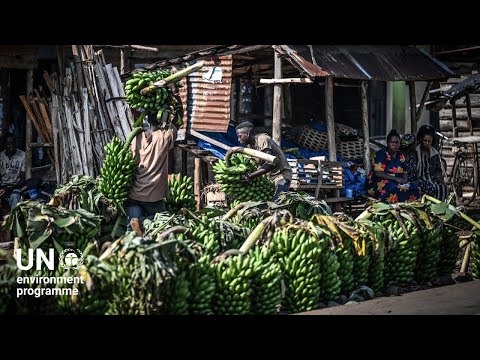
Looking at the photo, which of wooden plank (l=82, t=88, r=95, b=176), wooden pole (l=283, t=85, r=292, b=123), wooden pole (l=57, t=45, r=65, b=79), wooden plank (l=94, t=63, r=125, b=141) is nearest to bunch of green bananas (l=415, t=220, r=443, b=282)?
wooden plank (l=82, t=88, r=95, b=176)

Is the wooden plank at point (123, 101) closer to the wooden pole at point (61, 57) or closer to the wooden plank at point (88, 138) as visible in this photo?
the wooden plank at point (88, 138)

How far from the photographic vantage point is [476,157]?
15469 mm

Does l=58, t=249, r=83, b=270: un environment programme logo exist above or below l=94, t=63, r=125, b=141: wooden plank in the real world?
below

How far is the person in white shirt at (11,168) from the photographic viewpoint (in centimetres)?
1182

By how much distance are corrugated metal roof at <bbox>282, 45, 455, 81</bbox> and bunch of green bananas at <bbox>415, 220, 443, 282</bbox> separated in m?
4.38

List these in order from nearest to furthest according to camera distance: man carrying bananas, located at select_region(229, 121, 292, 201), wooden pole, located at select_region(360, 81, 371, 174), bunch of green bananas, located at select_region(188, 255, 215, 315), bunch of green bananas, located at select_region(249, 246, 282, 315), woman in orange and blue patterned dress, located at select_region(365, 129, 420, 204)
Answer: bunch of green bananas, located at select_region(188, 255, 215, 315) < bunch of green bananas, located at select_region(249, 246, 282, 315) < man carrying bananas, located at select_region(229, 121, 292, 201) < woman in orange and blue patterned dress, located at select_region(365, 129, 420, 204) < wooden pole, located at select_region(360, 81, 371, 174)

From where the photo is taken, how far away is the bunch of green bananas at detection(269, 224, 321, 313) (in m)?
6.43

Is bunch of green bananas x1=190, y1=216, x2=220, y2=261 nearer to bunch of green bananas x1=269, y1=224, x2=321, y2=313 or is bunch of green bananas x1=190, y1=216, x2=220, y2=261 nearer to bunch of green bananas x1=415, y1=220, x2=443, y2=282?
bunch of green bananas x1=269, y1=224, x2=321, y2=313

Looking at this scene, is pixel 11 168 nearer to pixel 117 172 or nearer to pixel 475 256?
pixel 117 172

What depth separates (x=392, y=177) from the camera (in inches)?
429

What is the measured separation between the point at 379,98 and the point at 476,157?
3807 millimetres

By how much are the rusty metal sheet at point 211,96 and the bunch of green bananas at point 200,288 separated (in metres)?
7.24
